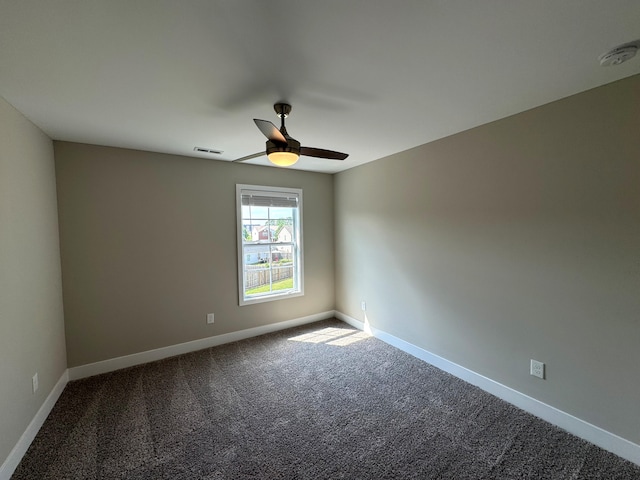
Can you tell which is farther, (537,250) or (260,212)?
(260,212)

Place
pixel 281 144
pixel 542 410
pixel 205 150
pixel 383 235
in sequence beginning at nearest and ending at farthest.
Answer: pixel 281 144
pixel 542 410
pixel 205 150
pixel 383 235

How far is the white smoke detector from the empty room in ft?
0.04

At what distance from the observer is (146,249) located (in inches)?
120

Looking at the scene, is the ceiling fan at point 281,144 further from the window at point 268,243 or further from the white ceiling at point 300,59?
the window at point 268,243

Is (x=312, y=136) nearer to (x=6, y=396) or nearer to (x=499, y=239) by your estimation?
(x=499, y=239)

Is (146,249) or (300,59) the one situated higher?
(300,59)

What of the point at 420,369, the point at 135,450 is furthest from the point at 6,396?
the point at 420,369

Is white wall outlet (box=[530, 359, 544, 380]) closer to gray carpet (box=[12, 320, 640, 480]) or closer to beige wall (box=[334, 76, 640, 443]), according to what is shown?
beige wall (box=[334, 76, 640, 443])

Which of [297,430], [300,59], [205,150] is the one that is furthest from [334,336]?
[300,59]

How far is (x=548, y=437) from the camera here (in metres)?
1.92

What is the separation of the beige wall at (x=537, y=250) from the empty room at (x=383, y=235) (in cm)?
2

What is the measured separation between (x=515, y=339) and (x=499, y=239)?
33.6 inches

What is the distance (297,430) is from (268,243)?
2446mm

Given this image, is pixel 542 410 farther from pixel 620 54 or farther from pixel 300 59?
pixel 300 59
